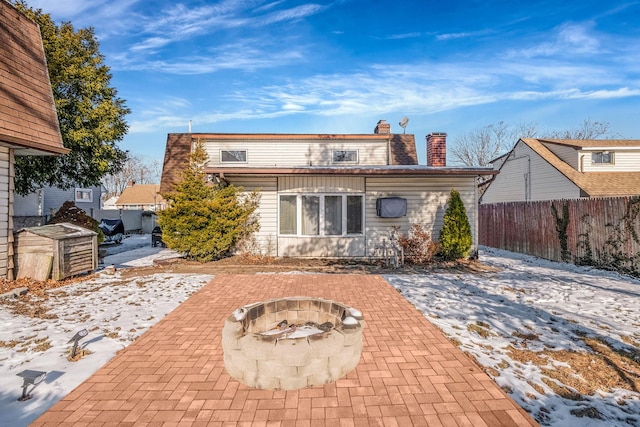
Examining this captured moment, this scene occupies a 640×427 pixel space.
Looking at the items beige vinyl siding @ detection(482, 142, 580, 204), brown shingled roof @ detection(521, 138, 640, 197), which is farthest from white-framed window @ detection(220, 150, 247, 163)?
beige vinyl siding @ detection(482, 142, 580, 204)

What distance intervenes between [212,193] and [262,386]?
7.08 meters

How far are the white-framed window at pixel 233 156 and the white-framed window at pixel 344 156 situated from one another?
3858 mm

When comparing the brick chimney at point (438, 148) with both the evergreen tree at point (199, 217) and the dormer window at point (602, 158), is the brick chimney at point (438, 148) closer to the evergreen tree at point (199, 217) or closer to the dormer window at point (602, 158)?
the evergreen tree at point (199, 217)

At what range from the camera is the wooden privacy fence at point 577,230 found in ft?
24.8

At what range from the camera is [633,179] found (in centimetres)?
1554

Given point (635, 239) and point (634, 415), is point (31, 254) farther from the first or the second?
point (635, 239)

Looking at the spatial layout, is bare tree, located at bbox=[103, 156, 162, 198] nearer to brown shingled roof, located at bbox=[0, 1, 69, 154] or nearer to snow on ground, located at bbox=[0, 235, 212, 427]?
brown shingled roof, located at bbox=[0, 1, 69, 154]

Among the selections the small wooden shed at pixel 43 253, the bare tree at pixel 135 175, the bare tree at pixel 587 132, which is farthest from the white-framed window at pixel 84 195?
the bare tree at pixel 587 132

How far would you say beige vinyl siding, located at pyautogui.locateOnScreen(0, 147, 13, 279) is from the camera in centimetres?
614

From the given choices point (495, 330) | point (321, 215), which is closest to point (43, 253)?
point (321, 215)

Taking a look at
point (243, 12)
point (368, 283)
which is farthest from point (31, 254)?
point (243, 12)

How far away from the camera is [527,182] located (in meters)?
18.8

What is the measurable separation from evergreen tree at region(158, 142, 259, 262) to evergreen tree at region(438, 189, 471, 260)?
20.6 ft

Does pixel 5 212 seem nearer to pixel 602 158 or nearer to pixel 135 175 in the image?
pixel 602 158
